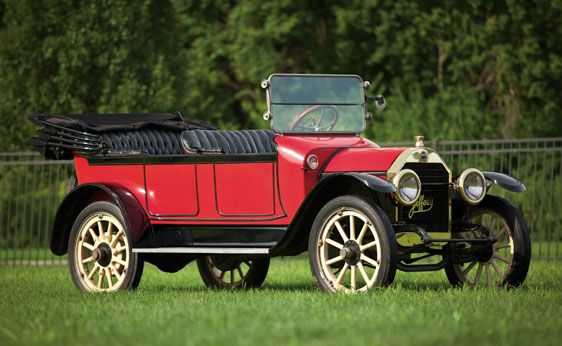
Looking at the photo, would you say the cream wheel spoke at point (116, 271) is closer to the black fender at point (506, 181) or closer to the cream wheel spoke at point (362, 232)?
the cream wheel spoke at point (362, 232)

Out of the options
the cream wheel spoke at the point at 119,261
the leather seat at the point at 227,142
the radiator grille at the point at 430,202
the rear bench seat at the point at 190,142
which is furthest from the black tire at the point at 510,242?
the cream wheel spoke at the point at 119,261

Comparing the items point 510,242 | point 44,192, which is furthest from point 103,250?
point 44,192

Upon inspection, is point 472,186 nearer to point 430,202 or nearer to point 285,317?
point 430,202

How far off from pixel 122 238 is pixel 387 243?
3.00 meters

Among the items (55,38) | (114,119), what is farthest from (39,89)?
(114,119)

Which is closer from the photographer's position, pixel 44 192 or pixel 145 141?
pixel 145 141

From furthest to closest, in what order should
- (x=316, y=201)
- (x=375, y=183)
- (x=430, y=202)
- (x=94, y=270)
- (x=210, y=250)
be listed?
(x=94, y=270) → (x=210, y=250) → (x=430, y=202) → (x=316, y=201) → (x=375, y=183)

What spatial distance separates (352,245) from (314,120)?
176cm

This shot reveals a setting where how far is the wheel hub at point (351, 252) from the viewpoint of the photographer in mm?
10148

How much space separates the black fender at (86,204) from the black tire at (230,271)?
3.58 ft

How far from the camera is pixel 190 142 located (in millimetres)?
11664

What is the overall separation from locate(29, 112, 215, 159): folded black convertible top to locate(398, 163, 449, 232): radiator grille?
10.3ft

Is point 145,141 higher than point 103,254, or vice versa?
point 145,141

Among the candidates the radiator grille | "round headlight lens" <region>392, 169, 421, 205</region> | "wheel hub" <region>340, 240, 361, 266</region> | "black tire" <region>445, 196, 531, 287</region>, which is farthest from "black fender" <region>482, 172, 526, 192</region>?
"wheel hub" <region>340, 240, 361, 266</region>
